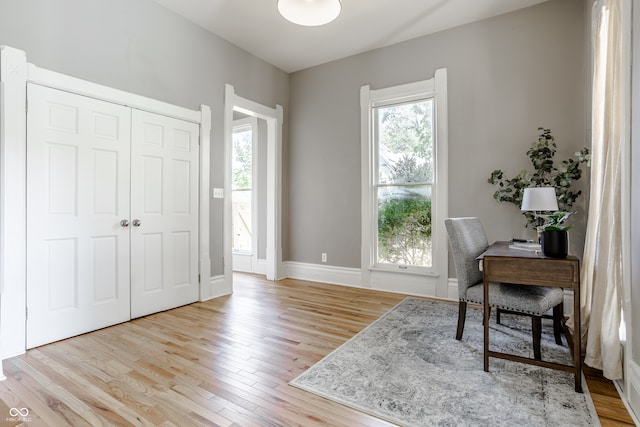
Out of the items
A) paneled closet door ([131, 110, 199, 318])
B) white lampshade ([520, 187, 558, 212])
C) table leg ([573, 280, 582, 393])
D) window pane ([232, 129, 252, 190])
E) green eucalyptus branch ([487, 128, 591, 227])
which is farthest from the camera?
window pane ([232, 129, 252, 190])

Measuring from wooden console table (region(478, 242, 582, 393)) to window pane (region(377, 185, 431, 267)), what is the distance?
1.80 m

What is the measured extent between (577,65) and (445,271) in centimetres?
238

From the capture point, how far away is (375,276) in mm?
4324

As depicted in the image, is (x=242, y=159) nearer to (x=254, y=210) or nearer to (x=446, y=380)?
(x=254, y=210)

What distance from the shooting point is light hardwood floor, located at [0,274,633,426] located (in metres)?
1.69

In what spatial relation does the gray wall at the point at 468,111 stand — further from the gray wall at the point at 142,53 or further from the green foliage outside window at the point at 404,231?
the gray wall at the point at 142,53

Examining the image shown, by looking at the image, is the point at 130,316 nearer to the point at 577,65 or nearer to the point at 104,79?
the point at 104,79

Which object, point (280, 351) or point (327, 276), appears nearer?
point (280, 351)

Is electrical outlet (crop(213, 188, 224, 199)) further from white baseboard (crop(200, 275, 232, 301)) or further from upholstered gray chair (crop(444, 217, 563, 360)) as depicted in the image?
upholstered gray chair (crop(444, 217, 563, 360))

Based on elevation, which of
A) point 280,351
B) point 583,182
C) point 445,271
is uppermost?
A: point 583,182

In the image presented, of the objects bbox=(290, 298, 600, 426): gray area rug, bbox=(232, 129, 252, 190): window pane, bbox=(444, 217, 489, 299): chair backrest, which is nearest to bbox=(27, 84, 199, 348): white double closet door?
bbox=(232, 129, 252, 190): window pane

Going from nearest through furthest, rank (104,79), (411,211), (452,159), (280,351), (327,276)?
(280,351), (104,79), (452,159), (411,211), (327,276)

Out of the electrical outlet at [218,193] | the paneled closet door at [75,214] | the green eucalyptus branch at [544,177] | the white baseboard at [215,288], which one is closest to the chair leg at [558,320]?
the green eucalyptus branch at [544,177]

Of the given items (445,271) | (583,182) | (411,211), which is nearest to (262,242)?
(411,211)
